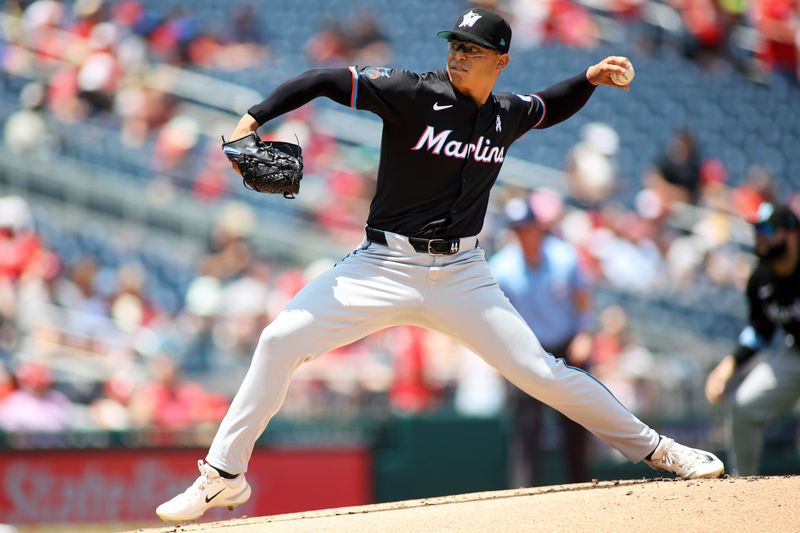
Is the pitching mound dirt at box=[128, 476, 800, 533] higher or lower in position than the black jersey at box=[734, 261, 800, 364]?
lower

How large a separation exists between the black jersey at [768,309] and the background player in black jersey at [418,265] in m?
2.12

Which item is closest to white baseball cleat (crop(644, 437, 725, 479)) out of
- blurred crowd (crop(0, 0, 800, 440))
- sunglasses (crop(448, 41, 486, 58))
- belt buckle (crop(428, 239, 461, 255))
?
belt buckle (crop(428, 239, 461, 255))

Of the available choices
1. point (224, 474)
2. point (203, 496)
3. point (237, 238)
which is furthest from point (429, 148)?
point (237, 238)

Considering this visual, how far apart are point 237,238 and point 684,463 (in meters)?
6.87

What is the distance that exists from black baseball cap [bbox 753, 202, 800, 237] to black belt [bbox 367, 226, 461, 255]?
2.36 meters

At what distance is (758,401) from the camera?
6.12 metres

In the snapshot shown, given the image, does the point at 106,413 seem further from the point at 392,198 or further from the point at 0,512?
the point at 392,198

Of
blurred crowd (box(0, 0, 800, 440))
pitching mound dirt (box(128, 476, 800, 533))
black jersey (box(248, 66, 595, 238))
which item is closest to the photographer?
pitching mound dirt (box(128, 476, 800, 533))

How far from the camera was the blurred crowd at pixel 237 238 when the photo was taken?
A: 29.2 feet

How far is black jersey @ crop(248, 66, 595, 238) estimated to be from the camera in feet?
13.6

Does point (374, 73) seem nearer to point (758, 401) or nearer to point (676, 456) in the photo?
point (676, 456)

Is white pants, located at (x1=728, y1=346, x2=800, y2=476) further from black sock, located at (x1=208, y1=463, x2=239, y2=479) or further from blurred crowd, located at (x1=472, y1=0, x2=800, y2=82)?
blurred crowd, located at (x1=472, y1=0, x2=800, y2=82)

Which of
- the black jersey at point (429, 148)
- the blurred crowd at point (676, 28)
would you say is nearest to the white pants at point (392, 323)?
the black jersey at point (429, 148)

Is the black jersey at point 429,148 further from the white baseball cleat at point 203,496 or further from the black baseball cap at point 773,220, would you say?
the black baseball cap at point 773,220
